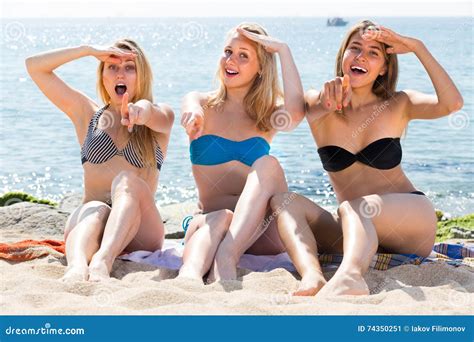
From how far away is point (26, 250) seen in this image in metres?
5.21

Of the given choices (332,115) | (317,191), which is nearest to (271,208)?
(332,115)

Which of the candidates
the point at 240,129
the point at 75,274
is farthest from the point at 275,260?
the point at 75,274

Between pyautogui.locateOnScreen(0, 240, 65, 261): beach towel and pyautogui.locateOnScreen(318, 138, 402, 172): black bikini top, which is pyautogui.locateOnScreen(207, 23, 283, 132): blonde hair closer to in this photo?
pyautogui.locateOnScreen(318, 138, 402, 172): black bikini top

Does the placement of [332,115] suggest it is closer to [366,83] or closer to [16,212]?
[366,83]

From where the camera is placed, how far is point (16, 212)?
6594 mm

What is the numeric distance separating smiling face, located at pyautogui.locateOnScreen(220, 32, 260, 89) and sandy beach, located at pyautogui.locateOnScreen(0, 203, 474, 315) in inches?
52.6

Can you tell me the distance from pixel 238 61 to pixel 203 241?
49.4 inches

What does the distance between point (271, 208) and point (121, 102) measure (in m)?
1.29

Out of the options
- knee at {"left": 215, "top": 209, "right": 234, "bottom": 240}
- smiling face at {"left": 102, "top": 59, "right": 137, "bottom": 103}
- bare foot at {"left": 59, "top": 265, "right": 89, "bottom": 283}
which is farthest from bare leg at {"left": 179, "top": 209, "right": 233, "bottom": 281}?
smiling face at {"left": 102, "top": 59, "right": 137, "bottom": 103}

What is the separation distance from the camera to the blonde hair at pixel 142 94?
536 cm

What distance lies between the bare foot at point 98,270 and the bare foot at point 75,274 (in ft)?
0.09

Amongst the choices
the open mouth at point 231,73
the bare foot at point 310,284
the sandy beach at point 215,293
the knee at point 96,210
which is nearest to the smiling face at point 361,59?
the open mouth at point 231,73

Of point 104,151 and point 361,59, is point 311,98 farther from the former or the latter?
point 104,151

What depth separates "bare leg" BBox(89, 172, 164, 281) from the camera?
4.71 metres
